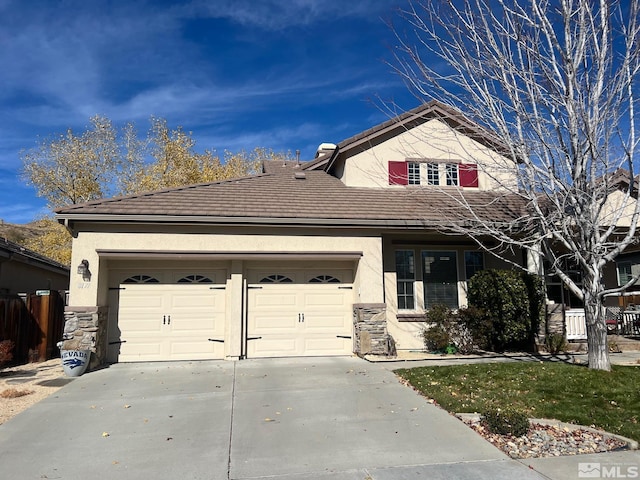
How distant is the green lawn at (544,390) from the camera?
6355mm

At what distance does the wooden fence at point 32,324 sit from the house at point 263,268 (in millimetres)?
2122

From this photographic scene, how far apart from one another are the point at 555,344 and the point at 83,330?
438 inches

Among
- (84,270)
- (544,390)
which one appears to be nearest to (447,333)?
(544,390)

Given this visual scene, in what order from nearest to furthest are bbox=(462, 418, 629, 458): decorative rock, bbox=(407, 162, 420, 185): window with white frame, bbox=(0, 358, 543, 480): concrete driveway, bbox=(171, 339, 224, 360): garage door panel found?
bbox=(0, 358, 543, 480): concrete driveway < bbox=(462, 418, 629, 458): decorative rock < bbox=(171, 339, 224, 360): garage door panel < bbox=(407, 162, 420, 185): window with white frame

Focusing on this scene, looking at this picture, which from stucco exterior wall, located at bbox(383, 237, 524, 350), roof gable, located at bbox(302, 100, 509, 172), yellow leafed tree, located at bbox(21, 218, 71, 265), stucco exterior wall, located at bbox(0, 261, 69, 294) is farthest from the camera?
yellow leafed tree, located at bbox(21, 218, 71, 265)

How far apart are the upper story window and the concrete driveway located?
7.03m

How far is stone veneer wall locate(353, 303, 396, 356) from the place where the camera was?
1124 cm

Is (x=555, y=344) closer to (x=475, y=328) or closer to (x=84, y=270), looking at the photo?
(x=475, y=328)

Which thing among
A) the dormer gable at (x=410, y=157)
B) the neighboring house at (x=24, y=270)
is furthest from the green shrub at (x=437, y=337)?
the neighboring house at (x=24, y=270)

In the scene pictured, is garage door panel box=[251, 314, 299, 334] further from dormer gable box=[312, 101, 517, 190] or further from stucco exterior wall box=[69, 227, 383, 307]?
dormer gable box=[312, 101, 517, 190]

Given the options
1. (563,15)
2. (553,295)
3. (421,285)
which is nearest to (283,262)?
(421,285)

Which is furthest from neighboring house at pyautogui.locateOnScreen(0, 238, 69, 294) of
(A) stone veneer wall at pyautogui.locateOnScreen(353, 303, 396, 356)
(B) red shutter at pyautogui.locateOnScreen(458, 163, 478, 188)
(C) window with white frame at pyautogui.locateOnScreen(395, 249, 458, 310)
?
(B) red shutter at pyautogui.locateOnScreen(458, 163, 478, 188)

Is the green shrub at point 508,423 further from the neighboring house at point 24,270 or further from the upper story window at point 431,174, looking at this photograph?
the neighboring house at point 24,270

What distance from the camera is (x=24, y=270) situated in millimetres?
15383
